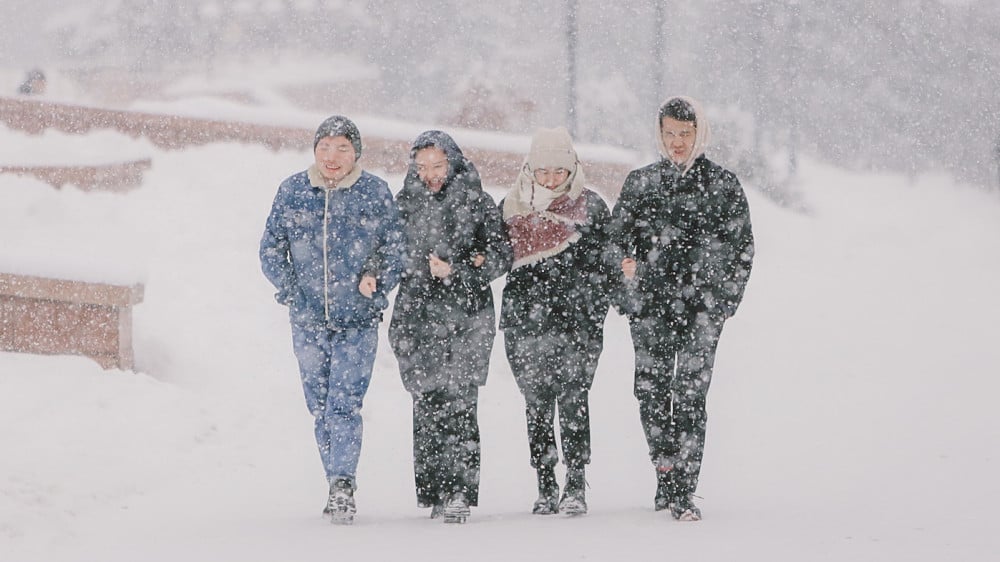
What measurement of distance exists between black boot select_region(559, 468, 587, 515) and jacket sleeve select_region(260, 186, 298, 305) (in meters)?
1.50

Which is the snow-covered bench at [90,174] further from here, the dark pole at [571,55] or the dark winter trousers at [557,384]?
the dark pole at [571,55]

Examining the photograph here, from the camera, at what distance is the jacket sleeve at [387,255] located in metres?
5.87

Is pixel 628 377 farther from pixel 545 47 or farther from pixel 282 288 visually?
pixel 545 47

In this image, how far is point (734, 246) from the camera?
19.5 feet

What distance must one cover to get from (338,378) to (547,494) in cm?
110

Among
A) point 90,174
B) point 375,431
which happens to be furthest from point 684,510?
point 90,174

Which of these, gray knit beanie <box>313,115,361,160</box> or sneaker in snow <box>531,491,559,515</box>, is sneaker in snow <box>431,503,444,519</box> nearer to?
sneaker in snow <box>531,491,559,515</box>

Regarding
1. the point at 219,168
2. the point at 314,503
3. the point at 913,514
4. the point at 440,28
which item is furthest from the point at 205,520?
the point at 440,28

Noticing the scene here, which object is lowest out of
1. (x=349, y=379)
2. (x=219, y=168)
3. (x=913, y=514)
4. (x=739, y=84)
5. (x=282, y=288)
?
(x=913, y=514)

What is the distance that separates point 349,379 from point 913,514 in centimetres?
261

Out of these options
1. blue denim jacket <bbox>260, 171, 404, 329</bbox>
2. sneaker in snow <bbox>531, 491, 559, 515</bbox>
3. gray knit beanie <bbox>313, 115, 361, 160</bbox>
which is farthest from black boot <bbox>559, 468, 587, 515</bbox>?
gray knit beanie <bbox>313, 115, 361, 160</bbox>

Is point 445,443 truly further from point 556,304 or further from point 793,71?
point 793,71

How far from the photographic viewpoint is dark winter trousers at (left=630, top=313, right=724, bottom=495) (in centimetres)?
586

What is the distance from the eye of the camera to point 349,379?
5895 millimetres
